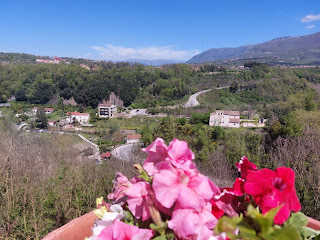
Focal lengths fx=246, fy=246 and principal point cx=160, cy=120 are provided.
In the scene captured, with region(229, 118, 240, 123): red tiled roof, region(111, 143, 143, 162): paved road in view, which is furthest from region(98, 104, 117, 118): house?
region(111, 143, 143, 162): paved road

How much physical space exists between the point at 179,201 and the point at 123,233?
13 cm

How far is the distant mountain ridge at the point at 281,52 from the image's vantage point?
9319 centimetres

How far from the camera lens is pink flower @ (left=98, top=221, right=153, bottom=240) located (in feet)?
1.57

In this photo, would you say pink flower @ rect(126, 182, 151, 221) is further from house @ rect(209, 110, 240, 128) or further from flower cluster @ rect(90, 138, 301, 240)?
house @ rect(209, 110, 240, 128)

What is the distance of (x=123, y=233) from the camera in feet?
1.59

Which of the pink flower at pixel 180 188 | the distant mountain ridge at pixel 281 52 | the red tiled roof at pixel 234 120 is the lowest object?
the red tiled roof at pixel 234 120

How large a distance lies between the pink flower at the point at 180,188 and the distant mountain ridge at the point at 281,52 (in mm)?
92157

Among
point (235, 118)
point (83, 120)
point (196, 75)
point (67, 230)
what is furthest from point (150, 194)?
point (196, 75)

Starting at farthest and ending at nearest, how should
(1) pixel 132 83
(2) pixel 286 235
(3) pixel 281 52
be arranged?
1. (3) pixel 281 52
2. (1) pixel 132 83
3. (2) pixel 286 235

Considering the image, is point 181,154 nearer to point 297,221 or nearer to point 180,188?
point 180,188

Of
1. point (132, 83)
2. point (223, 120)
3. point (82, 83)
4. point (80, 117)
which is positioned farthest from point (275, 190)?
point (82, 83)

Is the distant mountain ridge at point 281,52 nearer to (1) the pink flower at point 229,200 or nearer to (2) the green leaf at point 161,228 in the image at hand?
(1) the pink flower at point 229,200

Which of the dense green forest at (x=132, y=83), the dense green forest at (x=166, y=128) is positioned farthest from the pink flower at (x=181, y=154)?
the dense green forest at (x=132, y=83)

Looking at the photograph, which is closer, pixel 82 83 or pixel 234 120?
pixel 234 120
